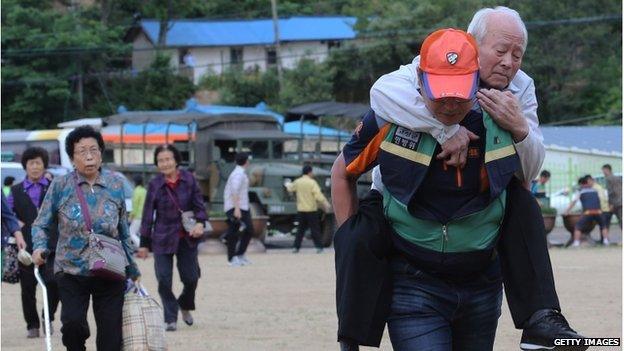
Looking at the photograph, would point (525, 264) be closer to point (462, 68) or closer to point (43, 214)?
point (462, 68)

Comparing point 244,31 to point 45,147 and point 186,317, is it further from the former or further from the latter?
point 186,317

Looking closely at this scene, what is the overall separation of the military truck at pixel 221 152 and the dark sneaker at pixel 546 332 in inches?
863

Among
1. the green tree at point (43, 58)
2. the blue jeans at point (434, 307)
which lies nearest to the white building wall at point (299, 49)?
the green tree at point (43, 58)

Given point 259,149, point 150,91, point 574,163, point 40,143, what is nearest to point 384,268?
point 259,149

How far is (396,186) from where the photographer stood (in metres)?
4.76

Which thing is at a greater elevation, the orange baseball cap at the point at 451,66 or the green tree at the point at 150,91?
the orange baseball cap at the point at 451,66

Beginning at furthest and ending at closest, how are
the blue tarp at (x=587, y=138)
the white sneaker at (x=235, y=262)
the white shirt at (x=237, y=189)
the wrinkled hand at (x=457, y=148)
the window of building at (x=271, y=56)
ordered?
the window of building at (x=271, y=56) < the blue tarp at (x=587, y=138) < the white sneaker at (x=235, y=262) < the white shirt at (x=237, y=189) < the wrinkled hand at (x=457, y=148)

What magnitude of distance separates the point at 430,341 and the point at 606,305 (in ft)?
30.5

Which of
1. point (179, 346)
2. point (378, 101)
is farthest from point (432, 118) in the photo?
point (179, 346)

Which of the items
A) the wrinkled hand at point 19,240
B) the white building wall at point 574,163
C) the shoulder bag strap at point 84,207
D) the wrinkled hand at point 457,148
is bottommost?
the white building wall at point 574,163

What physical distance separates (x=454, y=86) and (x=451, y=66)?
0.07m

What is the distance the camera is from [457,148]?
466cm

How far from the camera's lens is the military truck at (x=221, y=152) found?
1118 inches

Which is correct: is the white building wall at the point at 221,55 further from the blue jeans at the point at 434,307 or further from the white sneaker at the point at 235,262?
the blue jeans at the point at 434,307
